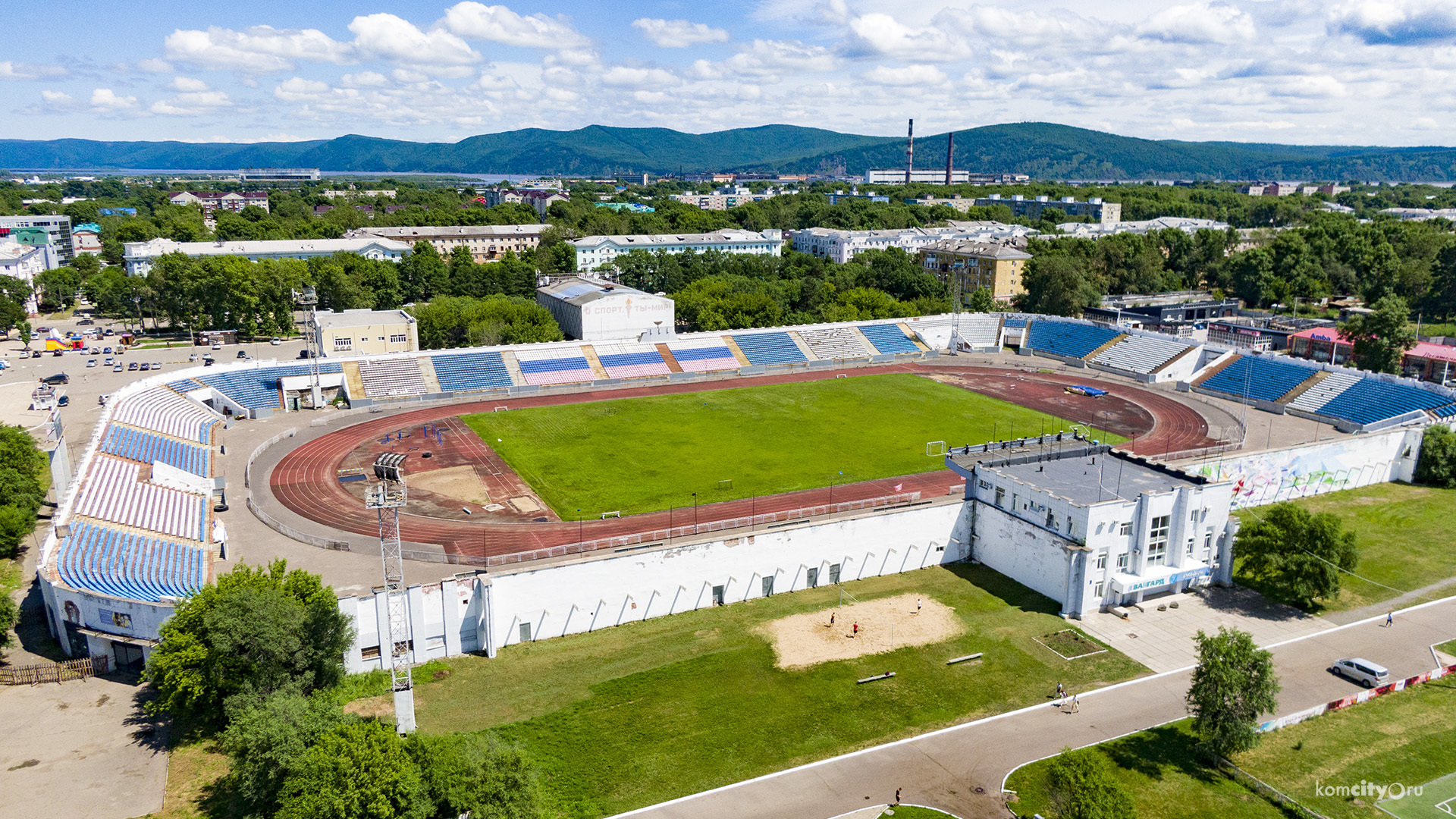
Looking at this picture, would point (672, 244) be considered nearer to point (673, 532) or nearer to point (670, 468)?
point (670, 468)

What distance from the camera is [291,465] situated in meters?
58.4

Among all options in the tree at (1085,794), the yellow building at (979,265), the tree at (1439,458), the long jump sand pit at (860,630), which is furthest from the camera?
the yellow building at (979,265)

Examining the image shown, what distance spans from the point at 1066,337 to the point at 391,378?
7229 centimetres

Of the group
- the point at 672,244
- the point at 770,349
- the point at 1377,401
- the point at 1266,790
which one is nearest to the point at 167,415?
the point at 770,349

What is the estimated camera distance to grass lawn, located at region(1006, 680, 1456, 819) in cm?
2784

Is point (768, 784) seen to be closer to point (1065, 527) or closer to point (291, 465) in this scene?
point (1065, 527)

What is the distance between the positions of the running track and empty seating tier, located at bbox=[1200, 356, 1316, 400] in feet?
21.0

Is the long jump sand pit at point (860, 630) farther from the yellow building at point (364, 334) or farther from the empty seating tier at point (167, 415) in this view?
the yellow building at point (364, 334)

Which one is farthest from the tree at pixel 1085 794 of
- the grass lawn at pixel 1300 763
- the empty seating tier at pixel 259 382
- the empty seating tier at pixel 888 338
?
the empty seating tier at pixel 888 338

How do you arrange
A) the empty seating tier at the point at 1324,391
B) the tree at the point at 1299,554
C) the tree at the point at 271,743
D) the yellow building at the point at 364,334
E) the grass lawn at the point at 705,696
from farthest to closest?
the yellow building at the point at 364,334, the empty seating tier at the point at 1324,391, the tree at the point at 1299,554, the grass lawn at the point at 705,696, the tree at the point at 271,743

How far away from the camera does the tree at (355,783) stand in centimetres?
2336

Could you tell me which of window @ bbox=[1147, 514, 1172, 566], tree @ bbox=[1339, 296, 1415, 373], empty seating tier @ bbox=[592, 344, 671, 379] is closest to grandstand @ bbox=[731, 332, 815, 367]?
empty seating tier @ bbox=[592, 344, 671, 379]

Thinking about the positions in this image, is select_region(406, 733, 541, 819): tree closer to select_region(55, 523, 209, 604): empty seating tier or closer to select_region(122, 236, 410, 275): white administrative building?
select_region(55, 523, 209, 604): empty seating tier

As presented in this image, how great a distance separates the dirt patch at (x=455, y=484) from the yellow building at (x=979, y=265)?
85.0 metres
